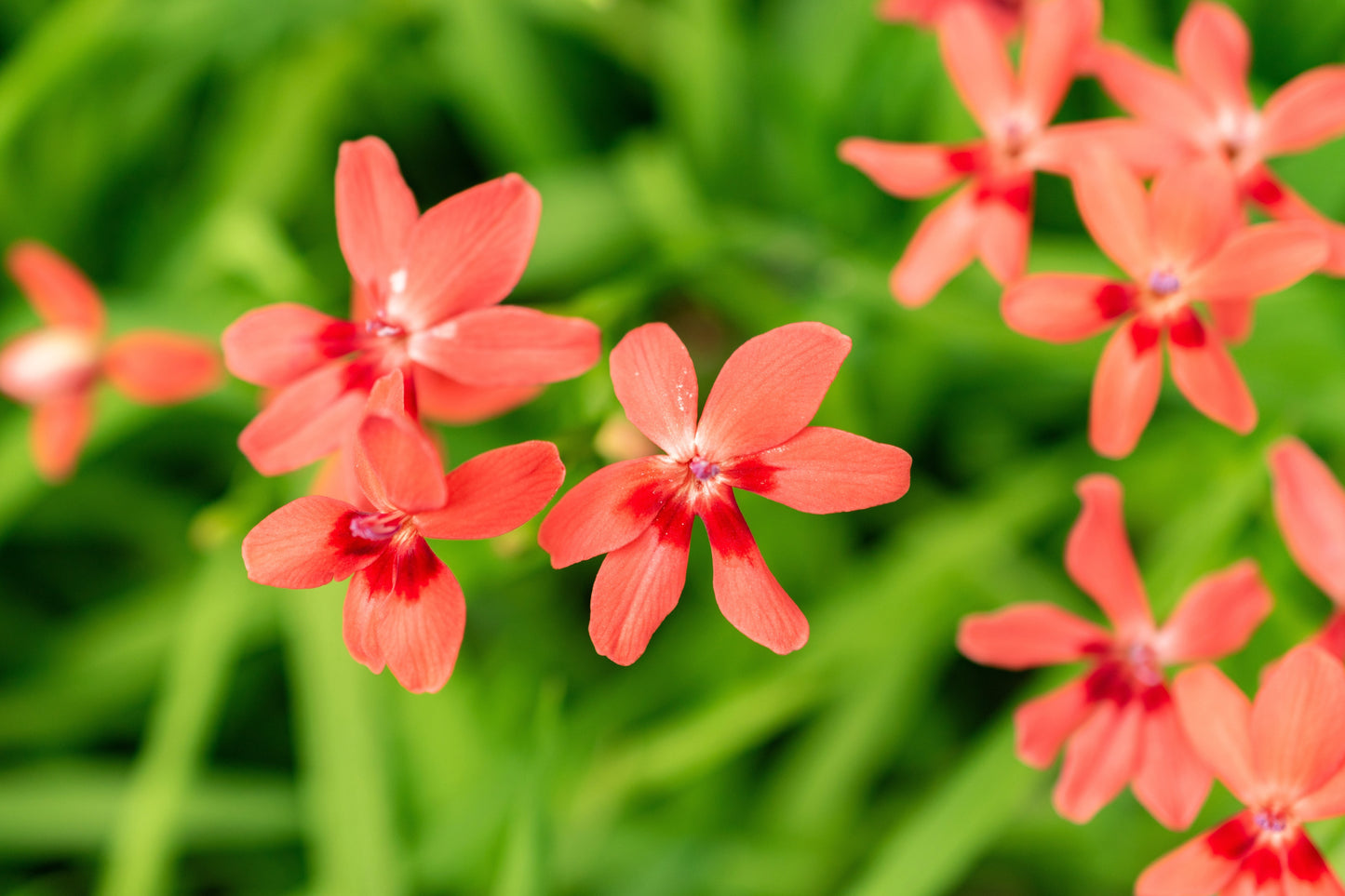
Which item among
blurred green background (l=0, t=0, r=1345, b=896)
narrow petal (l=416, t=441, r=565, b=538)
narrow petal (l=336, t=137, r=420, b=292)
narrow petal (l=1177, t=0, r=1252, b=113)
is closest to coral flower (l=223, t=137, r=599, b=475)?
narrow petal (l=336, t=137, r=420, b=292)

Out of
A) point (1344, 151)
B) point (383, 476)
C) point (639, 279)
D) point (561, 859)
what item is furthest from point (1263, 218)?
point (561, 859)

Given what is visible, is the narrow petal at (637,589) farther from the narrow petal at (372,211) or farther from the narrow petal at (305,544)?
the narrow petal at (372,211)

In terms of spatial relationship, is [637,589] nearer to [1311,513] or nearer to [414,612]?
[414,612]

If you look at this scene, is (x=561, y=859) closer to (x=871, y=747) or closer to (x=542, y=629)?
(x=542, y=629)

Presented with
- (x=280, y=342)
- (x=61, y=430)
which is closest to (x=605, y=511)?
(x=280, y=342)

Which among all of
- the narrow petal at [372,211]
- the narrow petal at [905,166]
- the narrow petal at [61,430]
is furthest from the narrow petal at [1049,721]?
the narrow petal at [61,430]

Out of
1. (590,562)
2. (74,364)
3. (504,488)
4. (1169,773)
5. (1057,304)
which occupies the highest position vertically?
(74,364)

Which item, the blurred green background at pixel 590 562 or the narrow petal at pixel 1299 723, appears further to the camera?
the blurred green background at pixel 590 562
